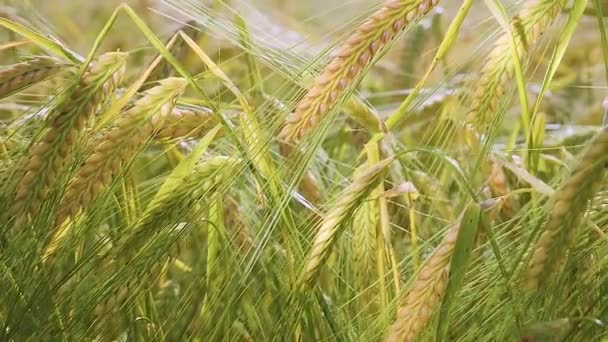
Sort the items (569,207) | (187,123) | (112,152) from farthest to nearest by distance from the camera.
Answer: (187,123), (112,152), (569,207)

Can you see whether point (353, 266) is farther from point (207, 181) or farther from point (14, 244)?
point (14, 244)

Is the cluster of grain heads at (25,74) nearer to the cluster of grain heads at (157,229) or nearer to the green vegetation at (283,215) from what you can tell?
the green vegetation at (283,215)

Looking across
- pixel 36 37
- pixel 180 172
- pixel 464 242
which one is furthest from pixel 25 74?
pixel 464 242

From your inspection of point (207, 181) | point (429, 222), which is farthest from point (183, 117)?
point (429, 222)

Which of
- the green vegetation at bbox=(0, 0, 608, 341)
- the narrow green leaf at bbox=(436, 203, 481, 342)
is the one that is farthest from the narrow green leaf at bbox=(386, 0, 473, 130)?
the narrow green leaf at bbox=(436, 203, 481, 342)

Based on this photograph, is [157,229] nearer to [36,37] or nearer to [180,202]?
[180,202]

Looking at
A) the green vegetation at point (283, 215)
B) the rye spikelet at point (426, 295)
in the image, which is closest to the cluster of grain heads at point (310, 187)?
the green vegetation at point (283, 215)
